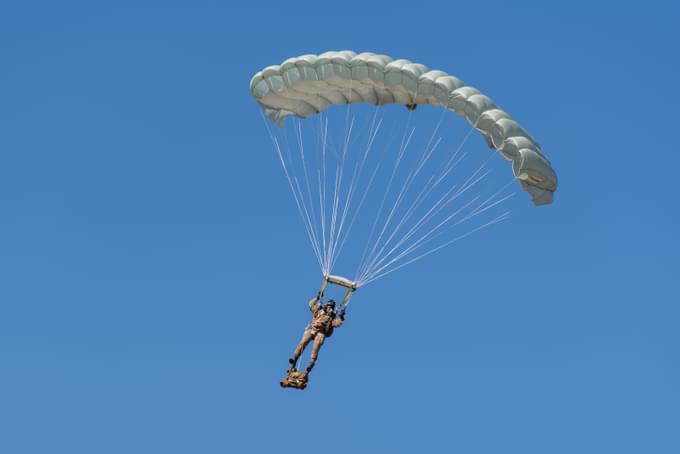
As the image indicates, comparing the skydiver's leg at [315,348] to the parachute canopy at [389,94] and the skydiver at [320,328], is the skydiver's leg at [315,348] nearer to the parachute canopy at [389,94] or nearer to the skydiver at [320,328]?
the skydiver at [320,328]

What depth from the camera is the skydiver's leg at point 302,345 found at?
3931cm

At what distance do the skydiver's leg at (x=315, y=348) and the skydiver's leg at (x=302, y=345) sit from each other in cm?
12

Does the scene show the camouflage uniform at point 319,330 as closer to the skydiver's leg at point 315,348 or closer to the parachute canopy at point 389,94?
the skydiver's leg at point 315,348

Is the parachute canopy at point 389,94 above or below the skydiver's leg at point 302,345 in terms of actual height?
above

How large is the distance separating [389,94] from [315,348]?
A: 460 cm

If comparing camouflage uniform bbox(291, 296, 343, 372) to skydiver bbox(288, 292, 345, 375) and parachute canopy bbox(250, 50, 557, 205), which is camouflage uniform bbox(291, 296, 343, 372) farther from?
parachute canopy bbox(250, 50, 557, 205)

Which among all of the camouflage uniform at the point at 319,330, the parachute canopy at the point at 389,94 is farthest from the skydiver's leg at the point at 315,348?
the parachute canopy at the point at 389,94

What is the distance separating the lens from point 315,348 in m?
39.3

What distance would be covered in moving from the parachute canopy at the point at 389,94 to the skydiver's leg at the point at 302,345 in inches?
163

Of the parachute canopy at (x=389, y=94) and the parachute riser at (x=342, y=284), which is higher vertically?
the parachute canopy at (x=389, y=94)

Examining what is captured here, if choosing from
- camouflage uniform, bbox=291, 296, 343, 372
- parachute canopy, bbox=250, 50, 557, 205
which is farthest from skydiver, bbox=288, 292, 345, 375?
parachute canopy, bbox=250, 50, 557, 205

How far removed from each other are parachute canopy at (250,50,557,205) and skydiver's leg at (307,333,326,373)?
4026mm

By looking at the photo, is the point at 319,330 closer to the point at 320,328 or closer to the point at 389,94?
the point at 320,328

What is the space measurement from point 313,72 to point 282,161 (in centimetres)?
156
